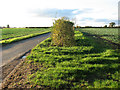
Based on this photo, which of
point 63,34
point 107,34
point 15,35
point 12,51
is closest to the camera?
point 12,51

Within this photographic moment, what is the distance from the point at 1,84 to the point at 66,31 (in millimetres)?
8111

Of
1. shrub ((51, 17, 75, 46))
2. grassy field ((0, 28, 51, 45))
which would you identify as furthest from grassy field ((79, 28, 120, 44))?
grassy field ((0, 28, 51, 45))

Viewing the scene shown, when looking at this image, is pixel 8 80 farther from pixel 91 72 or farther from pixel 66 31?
pixel 66 31

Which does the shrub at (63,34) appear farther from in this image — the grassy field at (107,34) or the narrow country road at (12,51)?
the grassy field at (107,34)

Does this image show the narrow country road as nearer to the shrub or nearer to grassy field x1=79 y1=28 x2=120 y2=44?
the shrub

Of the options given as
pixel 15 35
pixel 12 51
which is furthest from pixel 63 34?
pixel 15 35

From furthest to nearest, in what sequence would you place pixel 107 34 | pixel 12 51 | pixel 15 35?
1. pixel 107 34
2. pixel 15 35
3. pixel 12 51

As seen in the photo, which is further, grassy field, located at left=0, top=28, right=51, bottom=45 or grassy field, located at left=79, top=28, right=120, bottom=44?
grassy field, located at left=79, top=28, right=120, bottom=44

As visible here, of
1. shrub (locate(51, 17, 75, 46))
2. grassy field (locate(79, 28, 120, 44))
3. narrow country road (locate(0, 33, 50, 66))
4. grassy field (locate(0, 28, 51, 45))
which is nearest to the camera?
narrow country road (locate(0, 33, 50, 66))

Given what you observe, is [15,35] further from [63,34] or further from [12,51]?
[63,34]

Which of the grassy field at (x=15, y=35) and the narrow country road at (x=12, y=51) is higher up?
the grassy field at (x=15, y=35)

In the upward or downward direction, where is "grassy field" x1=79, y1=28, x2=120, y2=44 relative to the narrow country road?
upward

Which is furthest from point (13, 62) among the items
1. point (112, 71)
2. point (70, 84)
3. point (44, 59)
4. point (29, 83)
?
point (112, 71)

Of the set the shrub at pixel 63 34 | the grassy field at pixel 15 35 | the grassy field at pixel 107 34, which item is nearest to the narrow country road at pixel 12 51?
the grassy field at pixel 15 35
